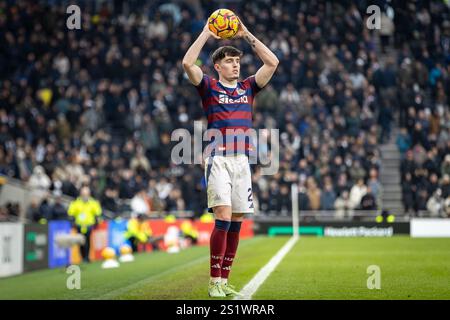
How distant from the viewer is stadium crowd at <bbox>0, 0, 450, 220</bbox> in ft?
81.6

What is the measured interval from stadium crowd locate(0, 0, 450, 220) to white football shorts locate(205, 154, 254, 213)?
1527 centimetres

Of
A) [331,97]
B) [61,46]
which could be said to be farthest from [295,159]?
[61,46]

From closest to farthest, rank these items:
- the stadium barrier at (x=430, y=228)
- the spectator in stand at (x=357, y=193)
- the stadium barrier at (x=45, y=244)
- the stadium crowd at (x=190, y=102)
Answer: the stadium barrier at (x=45, y=244) → the stadium barrier at (x=430, y=228) → the stadium crowd at (x=190, y=102) → the spectator in stand at (x=357, y=193)

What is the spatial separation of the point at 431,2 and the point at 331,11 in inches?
200

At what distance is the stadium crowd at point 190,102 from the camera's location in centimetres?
2486

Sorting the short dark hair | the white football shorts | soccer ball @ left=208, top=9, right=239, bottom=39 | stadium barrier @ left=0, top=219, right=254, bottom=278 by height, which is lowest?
stadium barrier @ left=0, top=219, right=254, bottom=278

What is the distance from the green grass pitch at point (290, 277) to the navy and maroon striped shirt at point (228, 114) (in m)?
1.55

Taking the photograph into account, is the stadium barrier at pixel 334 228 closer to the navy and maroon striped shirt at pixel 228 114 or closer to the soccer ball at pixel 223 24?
the navy and maroon striped shirt at pixel 228 114

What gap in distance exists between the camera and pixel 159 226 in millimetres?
24250

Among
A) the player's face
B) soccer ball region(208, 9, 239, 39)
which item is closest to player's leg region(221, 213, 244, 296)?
the player's face

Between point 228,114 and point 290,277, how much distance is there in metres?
3.10

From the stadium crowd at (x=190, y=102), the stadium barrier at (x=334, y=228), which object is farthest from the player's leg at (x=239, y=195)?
the stadium barrier at (x=334, y=228)

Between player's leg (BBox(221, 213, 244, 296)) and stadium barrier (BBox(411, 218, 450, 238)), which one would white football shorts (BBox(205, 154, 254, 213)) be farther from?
stadium barrier (BBox(411, 218, 450, 238))

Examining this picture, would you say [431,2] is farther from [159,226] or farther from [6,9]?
[6,9]
